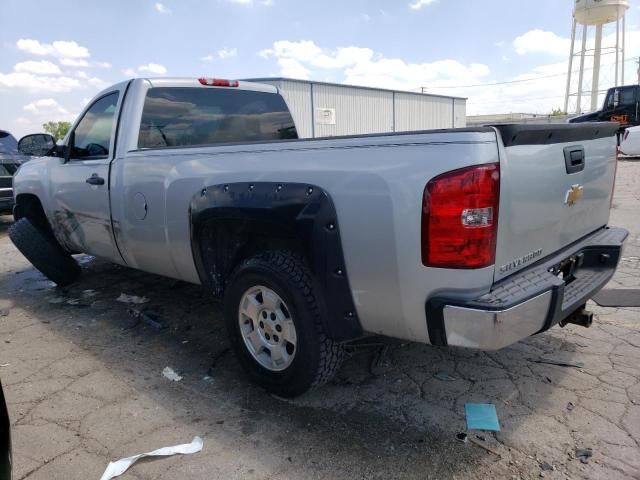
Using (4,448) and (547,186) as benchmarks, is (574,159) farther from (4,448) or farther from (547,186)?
(4,448)

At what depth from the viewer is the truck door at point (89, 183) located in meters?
4.08

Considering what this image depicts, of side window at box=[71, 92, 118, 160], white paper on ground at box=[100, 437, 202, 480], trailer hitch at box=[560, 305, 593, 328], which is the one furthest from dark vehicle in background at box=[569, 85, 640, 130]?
white paper on ground at box=[100, 437, 202, 480]

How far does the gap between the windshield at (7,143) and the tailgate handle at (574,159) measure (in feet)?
33.1

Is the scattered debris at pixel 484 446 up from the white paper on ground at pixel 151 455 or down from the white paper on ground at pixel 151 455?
down

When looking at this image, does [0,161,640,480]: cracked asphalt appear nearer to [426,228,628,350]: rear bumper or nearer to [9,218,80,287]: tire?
[426,228,628,350]: rear bumper

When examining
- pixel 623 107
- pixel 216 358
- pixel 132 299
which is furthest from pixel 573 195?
pixel 623 107

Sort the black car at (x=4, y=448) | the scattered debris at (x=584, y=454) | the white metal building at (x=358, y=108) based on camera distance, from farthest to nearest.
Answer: the white metal building at (x=358, y=108) → the scattered debris at (x=584, y=454) → the black car at (x=4, y=448)

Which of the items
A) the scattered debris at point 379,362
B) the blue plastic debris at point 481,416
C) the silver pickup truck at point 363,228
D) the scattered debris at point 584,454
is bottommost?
Result: the scattered debris at point 379,362

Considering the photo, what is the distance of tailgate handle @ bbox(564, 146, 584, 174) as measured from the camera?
2.60 m

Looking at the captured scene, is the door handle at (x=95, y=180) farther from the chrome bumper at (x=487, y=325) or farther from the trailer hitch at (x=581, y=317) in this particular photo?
the trailer hitch at (x=581, y=317)

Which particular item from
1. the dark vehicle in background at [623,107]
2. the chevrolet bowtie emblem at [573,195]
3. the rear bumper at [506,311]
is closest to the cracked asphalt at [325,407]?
the rear bumper at [506,311]

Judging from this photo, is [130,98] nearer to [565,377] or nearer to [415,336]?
[415,336]

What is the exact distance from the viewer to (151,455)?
97.1 inches

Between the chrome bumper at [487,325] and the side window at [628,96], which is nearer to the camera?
the chrome bumper at [487,325]
